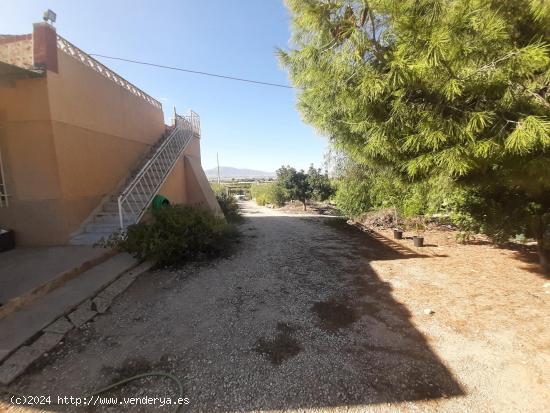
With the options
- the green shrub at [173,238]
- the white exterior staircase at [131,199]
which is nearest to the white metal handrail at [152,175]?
the white exterior staircase at [131,199]

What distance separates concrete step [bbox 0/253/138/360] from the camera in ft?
9.70

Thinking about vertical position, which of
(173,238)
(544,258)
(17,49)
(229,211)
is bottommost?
(544,258)

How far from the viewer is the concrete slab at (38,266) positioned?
3838mm

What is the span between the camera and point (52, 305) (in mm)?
3654

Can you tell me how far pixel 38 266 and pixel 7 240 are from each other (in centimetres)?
189

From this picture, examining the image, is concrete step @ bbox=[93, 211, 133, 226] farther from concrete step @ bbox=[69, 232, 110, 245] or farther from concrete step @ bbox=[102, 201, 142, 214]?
concrete step @ bbox=[69, 232, 110, 245]

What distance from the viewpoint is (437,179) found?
349 cm

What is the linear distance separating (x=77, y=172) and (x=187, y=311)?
15.6 ft

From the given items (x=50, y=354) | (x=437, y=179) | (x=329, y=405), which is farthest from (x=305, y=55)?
(x=50, y=354)

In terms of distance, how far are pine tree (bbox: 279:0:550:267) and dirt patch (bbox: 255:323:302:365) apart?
8.26ft

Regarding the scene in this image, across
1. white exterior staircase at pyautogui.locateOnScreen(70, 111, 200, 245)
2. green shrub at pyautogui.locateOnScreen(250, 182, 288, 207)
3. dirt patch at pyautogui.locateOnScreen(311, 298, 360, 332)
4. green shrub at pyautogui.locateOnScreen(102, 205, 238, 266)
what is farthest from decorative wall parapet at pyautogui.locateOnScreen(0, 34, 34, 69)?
green shrub at pyautogui.locateOnScreen(250, 182, 288, 207)

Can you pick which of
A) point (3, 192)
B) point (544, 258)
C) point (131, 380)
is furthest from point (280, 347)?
point (3, 192)

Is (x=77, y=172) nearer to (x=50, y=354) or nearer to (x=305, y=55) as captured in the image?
(x=50, y=354)

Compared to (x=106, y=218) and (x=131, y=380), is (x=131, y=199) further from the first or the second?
(x=131, y=380)
